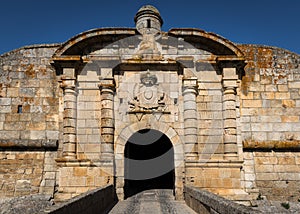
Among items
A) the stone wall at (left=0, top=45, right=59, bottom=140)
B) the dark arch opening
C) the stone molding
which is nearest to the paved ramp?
the stone molding

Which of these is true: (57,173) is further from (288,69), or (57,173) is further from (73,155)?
(288,69)

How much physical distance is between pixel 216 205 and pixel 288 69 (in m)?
5.92

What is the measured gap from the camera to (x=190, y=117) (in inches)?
326

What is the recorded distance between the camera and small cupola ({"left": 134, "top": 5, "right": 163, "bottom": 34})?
897cm

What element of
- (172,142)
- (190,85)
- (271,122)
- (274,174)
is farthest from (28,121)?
(274,174)

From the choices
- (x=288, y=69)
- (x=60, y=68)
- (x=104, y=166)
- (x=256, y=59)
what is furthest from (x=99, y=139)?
(x=288, y=69)

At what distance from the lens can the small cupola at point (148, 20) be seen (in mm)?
8969

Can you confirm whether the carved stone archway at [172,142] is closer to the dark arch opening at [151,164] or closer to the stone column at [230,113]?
the stone column at [230,113]

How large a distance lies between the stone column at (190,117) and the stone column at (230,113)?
0.69 m

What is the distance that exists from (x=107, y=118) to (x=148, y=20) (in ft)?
9.13

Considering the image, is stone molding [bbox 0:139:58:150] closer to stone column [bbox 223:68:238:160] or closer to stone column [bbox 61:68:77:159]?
stone column [bbox 61:68:77:159]

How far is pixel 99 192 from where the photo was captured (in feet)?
20.2

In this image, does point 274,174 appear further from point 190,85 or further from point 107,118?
point 107,118

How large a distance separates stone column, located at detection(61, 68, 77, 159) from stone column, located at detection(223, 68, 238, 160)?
3562 millimetres
